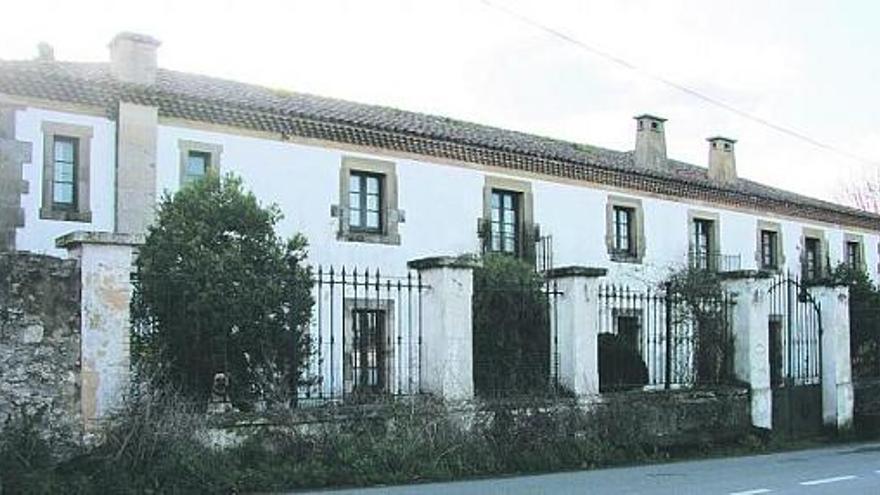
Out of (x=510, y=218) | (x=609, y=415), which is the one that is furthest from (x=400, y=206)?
(x=609, y=415)

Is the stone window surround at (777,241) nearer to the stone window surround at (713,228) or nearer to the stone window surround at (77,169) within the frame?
the stone window surround at (713,228)

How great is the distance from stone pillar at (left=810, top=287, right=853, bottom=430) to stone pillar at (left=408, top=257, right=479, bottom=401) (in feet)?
27.5

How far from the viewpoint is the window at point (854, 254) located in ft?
111

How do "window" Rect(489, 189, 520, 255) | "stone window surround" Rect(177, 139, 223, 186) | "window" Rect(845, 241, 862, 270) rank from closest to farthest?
"stone window surround" Rect(177, 139, 223, 186), "window" Rect(489, 189, 520, 255), "window" Rect(845, 241, 862, 270)

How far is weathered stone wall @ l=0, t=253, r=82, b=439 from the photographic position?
34.0 feet

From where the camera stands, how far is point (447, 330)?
44.5ft

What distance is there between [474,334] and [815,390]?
7.38m

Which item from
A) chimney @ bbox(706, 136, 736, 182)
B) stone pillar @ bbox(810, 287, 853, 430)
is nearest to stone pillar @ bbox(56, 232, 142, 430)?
stone pillar @ bbox(810, 287, 853, 430)

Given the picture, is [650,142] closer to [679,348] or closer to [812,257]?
[812,257]

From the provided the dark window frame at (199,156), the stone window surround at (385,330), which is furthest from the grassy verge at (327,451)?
the dark window frame at (199,156)

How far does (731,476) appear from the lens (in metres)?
12.9

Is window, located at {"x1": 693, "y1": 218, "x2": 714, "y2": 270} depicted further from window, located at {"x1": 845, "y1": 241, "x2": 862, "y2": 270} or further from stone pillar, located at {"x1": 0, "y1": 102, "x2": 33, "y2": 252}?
stone pillar, located at {"x1": 0, "y1": 102, "x2": 33, "y2": 252}

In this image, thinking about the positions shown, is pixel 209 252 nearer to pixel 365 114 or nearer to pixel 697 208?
pixel 365 114

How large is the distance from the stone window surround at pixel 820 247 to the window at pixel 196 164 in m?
20.0
